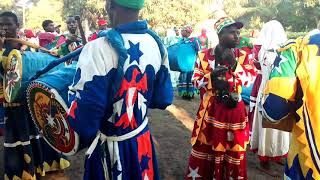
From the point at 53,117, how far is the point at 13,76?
4.77 feet

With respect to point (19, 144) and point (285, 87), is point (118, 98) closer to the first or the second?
point (285, 87)

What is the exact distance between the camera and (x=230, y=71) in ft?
12.7

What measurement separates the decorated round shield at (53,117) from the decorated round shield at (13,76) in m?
1.15

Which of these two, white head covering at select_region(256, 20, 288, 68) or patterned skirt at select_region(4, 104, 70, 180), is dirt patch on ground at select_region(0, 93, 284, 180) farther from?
white head covering at select_region(256, 20, 288, 68)

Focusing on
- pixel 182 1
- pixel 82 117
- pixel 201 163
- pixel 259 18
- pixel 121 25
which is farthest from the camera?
pixel 259 18

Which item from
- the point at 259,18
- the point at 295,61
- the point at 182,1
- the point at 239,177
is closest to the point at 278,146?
the point at 239,177

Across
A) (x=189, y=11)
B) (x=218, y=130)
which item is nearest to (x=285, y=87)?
(x=218, y=130)

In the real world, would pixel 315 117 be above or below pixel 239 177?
above

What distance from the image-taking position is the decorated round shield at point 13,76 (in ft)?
11.7

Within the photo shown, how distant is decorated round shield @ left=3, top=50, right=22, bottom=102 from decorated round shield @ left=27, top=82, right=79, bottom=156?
3.77 feet

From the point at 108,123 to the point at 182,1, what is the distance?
2635cm

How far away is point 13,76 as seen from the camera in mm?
3559

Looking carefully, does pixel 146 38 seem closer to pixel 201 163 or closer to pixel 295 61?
pixel 295 61

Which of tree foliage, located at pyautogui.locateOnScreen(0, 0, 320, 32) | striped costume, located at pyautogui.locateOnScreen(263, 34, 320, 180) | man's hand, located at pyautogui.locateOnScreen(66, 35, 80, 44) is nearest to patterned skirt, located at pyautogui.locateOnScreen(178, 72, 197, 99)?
man's hand, located at pyautogui.locateOnScreen(66, 35, 80, 44)
